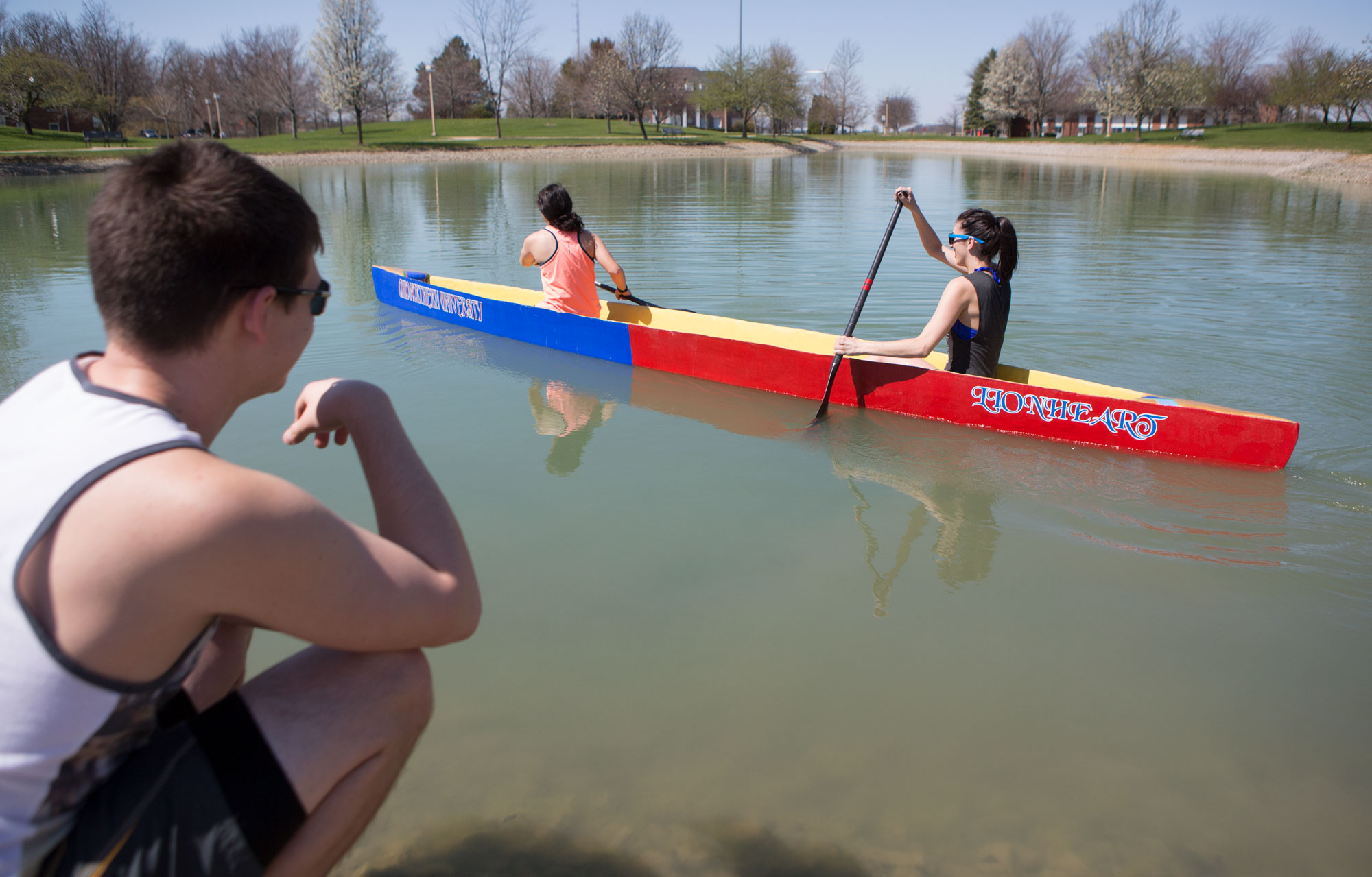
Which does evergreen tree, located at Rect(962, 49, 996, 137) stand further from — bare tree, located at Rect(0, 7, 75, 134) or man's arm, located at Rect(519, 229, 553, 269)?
man's arm, located at Rect(519, 229, 553, 269)

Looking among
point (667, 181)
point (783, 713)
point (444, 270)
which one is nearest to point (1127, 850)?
point (783, 713)

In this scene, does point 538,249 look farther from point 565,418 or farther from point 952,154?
point 952,154

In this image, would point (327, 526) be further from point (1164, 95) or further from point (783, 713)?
point (1164, 95)

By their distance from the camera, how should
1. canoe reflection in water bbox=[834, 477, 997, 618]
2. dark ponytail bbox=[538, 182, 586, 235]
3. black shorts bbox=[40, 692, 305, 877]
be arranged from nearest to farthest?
black shorts bbox=[40, 692, 305, 877] < canoe reflection in water bbox=[834, 477, 997, 618] < dark ponytail bbox=[538, 182, 586, 235]

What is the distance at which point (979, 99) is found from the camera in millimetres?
80812

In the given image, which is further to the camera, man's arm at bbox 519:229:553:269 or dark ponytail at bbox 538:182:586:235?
man's arm at bbox 519:229:553:269

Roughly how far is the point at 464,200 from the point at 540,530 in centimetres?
1900

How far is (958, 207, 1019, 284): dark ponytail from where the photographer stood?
554cm

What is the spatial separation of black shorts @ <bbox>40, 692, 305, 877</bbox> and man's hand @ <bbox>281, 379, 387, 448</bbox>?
56cm

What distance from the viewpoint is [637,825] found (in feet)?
7.94

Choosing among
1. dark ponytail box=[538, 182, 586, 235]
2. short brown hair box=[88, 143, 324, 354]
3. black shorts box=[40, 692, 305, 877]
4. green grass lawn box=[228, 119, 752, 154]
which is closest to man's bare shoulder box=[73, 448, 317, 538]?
short brown hair box=[88, 143, 324, 354]

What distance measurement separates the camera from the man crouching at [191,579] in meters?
1.11

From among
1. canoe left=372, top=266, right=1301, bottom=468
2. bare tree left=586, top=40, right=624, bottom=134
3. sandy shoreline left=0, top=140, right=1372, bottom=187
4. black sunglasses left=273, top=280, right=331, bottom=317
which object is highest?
bare tree left=586, top=40, right=624, bottom=134

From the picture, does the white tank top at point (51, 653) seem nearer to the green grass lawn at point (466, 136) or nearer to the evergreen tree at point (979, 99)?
the green grass lawn at point (466, 136)
